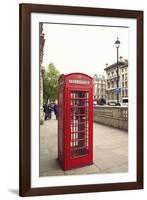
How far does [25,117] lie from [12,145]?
0.21 metres

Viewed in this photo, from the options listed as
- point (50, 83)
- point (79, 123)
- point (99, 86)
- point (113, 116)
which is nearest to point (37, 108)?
point (50, 83)

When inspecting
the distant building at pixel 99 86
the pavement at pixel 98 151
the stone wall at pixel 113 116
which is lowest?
the pavement at pixel 98 151

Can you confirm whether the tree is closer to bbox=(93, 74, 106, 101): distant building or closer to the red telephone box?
the red telephone box

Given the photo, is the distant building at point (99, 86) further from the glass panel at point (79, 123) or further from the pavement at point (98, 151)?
the pavement at point (98, 151)

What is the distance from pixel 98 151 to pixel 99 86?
405 millimetres

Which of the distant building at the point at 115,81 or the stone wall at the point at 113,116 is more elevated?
the distant building at the point at 115,81

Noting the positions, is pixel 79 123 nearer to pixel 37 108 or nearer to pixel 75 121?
pixel 75 121

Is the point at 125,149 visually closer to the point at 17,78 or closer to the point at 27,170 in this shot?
the point at 27,170

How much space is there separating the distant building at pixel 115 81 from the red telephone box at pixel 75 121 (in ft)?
0.40

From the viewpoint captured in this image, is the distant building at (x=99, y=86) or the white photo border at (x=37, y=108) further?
the distant building at (x=99, y=86)

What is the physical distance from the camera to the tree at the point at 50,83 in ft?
7.37

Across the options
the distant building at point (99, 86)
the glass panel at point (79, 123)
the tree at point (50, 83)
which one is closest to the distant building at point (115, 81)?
the distant building at point (99, 86)

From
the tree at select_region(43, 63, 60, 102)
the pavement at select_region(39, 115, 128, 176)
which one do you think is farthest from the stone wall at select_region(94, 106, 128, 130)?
the tree at select_region(43, 63, 60, 102)

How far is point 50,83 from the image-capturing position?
2258mm
